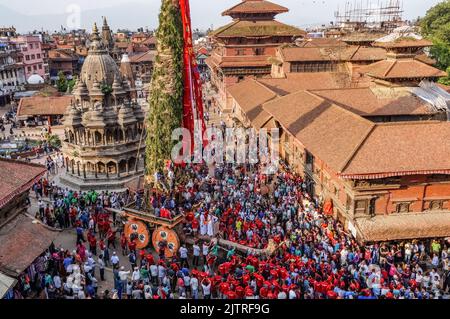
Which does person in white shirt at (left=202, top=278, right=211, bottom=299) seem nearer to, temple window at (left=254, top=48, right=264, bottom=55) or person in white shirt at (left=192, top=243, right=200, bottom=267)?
person in white shirt at (left=192, top=243, right=200, bottom=267)

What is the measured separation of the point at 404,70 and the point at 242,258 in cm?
1730

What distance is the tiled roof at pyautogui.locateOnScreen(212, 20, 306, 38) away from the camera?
50.4 metres

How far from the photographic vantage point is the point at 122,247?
66.3 ft

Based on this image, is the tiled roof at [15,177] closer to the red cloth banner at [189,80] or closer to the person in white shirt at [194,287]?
the person in white shirt at [194,287]

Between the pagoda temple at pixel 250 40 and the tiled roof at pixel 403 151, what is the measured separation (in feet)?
103

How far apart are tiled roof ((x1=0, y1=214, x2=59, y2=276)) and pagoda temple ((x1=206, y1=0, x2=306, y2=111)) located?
1387 inches

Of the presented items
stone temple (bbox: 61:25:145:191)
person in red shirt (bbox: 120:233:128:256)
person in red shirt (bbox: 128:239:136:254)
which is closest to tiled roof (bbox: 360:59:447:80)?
stone temple (bbox: 61:25:145:191)

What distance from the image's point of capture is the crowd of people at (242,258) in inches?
597

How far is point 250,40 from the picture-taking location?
51.2 m

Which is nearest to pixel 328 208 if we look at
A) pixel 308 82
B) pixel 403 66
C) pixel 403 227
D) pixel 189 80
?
pixel 403 227

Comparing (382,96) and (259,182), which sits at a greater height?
(382,96)
